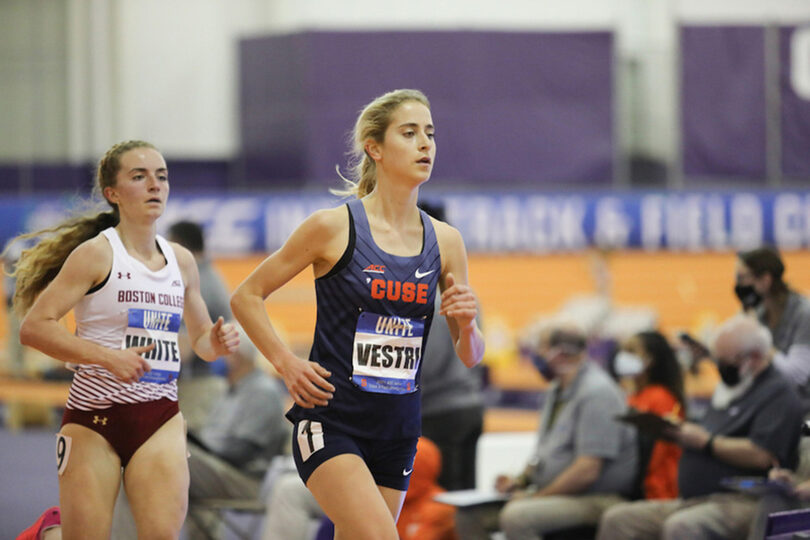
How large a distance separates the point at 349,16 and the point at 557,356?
36.5ft

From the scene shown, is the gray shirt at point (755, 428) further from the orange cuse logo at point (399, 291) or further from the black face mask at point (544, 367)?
the orange cuse logo at point (399, 291)

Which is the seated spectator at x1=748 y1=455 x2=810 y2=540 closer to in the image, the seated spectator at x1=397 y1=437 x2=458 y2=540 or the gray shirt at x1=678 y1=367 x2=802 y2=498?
the gray shirt at x1=678 y1=367 x2=802 y2=498

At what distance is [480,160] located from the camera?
41.9ft

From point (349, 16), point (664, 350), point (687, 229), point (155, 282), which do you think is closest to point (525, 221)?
point (687, 229)

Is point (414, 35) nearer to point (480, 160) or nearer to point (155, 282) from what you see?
point (480, 160)

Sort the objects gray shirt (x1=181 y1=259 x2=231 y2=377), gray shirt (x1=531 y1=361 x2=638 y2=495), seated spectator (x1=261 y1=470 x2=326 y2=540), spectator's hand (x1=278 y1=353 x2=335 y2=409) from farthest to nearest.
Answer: gray shirt (x1=181 y1=259 x2=231 y2=377) → seated spectator (x1=261 y1=470 x2=326 y2=540) → gray shirt (x1=531 y1=361 x2=638 y2=495) → spectator's hand (x1=278 y1=353 x2=335 y2=409)

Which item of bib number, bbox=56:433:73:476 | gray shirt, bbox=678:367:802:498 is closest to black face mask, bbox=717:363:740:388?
gray shirt, bbox=678:367:802:498

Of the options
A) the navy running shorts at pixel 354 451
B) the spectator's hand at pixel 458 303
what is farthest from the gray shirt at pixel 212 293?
the spectator's hand at pixel 458 303

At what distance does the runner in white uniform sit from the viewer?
10.6 ft

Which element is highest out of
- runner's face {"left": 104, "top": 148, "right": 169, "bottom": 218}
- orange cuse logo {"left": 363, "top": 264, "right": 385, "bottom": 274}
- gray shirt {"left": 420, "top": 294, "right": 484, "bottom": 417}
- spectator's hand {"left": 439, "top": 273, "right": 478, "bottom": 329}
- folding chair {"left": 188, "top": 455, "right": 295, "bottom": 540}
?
runner's face {"left": 104, "top": 148, "right": 169, "bottom": 218}

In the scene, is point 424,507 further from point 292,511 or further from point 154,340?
point 154,340

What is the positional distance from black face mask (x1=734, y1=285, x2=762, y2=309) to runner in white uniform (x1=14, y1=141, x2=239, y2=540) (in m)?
2.86

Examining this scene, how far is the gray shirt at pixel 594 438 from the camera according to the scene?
16.3 ft

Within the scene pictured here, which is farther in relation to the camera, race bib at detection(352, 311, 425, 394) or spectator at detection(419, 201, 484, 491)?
spectator at detection(419, 201, 484, 491)
